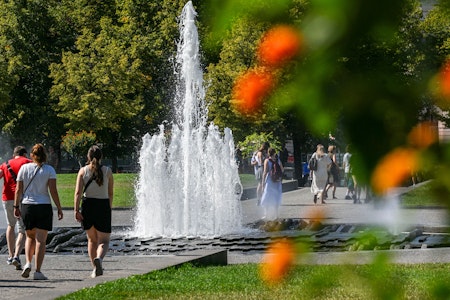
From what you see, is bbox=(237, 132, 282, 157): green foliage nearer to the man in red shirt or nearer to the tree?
the tree

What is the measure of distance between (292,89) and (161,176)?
893 inches

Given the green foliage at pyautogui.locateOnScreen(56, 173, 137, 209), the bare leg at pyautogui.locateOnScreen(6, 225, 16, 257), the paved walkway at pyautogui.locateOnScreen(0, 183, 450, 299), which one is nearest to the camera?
the paved walkway at pyautogui.locateOnScreen(0, 183, 450, 299)

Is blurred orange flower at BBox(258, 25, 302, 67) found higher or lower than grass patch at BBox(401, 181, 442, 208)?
higher

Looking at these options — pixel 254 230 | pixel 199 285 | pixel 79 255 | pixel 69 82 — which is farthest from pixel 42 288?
pixel 69 82

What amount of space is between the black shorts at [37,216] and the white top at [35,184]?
2.2 inches

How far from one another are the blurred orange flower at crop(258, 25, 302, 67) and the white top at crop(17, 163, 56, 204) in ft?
39.2

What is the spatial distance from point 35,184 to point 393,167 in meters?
12.0

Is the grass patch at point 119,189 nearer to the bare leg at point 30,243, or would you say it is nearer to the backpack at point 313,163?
the backpack at point 313,163

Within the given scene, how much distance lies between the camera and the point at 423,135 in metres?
1.63

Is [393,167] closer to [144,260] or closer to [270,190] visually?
[144,260]

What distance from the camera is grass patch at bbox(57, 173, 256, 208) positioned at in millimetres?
33750

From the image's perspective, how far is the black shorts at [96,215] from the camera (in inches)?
529

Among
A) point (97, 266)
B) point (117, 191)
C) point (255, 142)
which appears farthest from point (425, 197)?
point (255, 142)

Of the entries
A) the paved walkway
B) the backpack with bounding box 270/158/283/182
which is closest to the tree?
the backpack with bounding box 270/158/283/182
